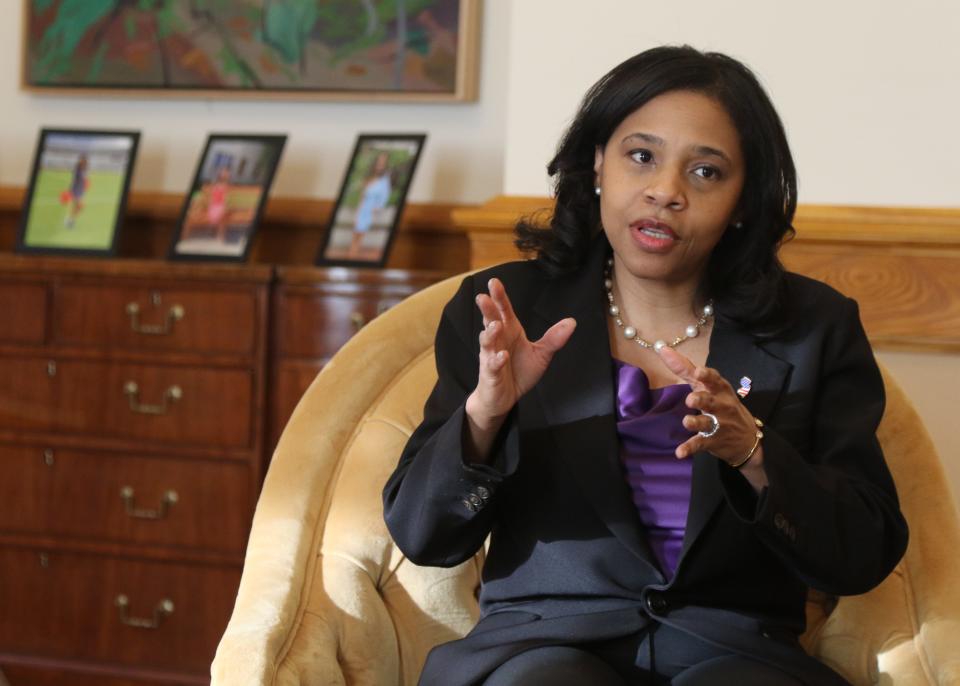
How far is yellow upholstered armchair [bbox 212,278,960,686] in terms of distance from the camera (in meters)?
1.95

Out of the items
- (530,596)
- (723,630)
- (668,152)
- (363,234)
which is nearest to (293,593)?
(530,596)

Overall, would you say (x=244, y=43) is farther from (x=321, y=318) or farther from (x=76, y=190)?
(x=321, y=318)

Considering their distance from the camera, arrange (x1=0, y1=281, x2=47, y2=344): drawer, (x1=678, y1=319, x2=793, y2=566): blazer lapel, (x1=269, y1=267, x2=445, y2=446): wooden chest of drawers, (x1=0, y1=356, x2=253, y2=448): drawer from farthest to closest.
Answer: (x1=0, y1=281, x2=47, y2=344): drawer → (x1=0, y1=356, x2=253, y2=448): drawer → (x1=269, y1=267, x2=445, y2=446): wooden chest of drawers → (x1=678, y1=319, x2=793, y2=566): blazer lapel

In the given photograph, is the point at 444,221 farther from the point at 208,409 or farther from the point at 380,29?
the point at 208,409

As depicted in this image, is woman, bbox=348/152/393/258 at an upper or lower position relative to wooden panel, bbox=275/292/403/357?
upper

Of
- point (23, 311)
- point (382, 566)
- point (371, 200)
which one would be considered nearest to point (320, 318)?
point (371, 200)

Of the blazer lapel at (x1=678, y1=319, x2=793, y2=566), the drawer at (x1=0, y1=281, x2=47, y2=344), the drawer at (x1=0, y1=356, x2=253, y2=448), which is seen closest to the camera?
the blazer lapel at (x1=678, y1=319, x2=793, y2=566)

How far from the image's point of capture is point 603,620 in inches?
72.4

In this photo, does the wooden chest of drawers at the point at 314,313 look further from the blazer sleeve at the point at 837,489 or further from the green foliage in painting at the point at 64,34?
the blazer sleeve at the point at 837,489

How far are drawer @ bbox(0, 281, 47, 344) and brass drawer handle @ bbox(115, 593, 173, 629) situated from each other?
73 centimetres

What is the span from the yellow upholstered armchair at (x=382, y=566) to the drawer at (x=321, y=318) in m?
1.07

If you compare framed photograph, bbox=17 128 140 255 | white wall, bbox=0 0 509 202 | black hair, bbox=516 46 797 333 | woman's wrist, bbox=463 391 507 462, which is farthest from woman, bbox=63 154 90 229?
woman's wrist, bbox=463 391 507 462

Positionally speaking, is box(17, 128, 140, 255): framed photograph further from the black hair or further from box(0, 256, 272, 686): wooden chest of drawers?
the black hair

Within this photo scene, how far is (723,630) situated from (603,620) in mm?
164
